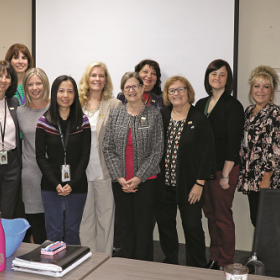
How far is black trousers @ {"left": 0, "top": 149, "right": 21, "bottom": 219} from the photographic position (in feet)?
8.86

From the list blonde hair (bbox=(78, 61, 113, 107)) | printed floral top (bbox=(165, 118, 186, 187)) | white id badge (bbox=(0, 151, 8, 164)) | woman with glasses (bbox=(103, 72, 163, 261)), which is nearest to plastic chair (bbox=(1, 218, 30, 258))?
woman with glasses (bbox=(103, 72, 163, 261))

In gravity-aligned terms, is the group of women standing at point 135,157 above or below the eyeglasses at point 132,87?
below

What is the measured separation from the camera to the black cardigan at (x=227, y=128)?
2.70 meters

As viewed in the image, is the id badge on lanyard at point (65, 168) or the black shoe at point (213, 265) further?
the black shoe at point (213, 265)

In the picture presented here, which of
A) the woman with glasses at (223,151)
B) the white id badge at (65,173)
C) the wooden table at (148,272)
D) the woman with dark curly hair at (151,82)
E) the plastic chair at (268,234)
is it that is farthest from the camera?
the woman with dark curly hair at (151,82)

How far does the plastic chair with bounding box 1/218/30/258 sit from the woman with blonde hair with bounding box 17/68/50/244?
3.90 ft

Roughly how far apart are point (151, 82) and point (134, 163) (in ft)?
3.13

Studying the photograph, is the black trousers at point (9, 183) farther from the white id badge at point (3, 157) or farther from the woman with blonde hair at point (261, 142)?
the woman with blonde hair at point (261, 142)

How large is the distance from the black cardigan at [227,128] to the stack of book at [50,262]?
1.70 metres

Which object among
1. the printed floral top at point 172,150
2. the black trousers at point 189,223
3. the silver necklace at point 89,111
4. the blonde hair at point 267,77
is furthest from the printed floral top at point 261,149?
the silver necklace at point 89,111

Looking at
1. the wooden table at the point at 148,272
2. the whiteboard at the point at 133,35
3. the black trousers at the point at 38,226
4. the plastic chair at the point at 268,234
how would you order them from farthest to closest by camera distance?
the whiteboard at the point at 133,35, the black trousers at the point at 38,226, the plastic chair at the point at 268,234, the wooden table at the point at 148,272

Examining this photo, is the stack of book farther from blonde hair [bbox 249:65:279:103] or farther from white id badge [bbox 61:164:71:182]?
blonde hair [bbox 249:65:279:103]

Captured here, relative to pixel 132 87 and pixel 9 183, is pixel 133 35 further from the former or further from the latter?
pixel 9 183

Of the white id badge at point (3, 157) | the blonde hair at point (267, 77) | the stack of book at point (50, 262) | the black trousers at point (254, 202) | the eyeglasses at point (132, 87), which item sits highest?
the blonde hair at point (267, 77)
